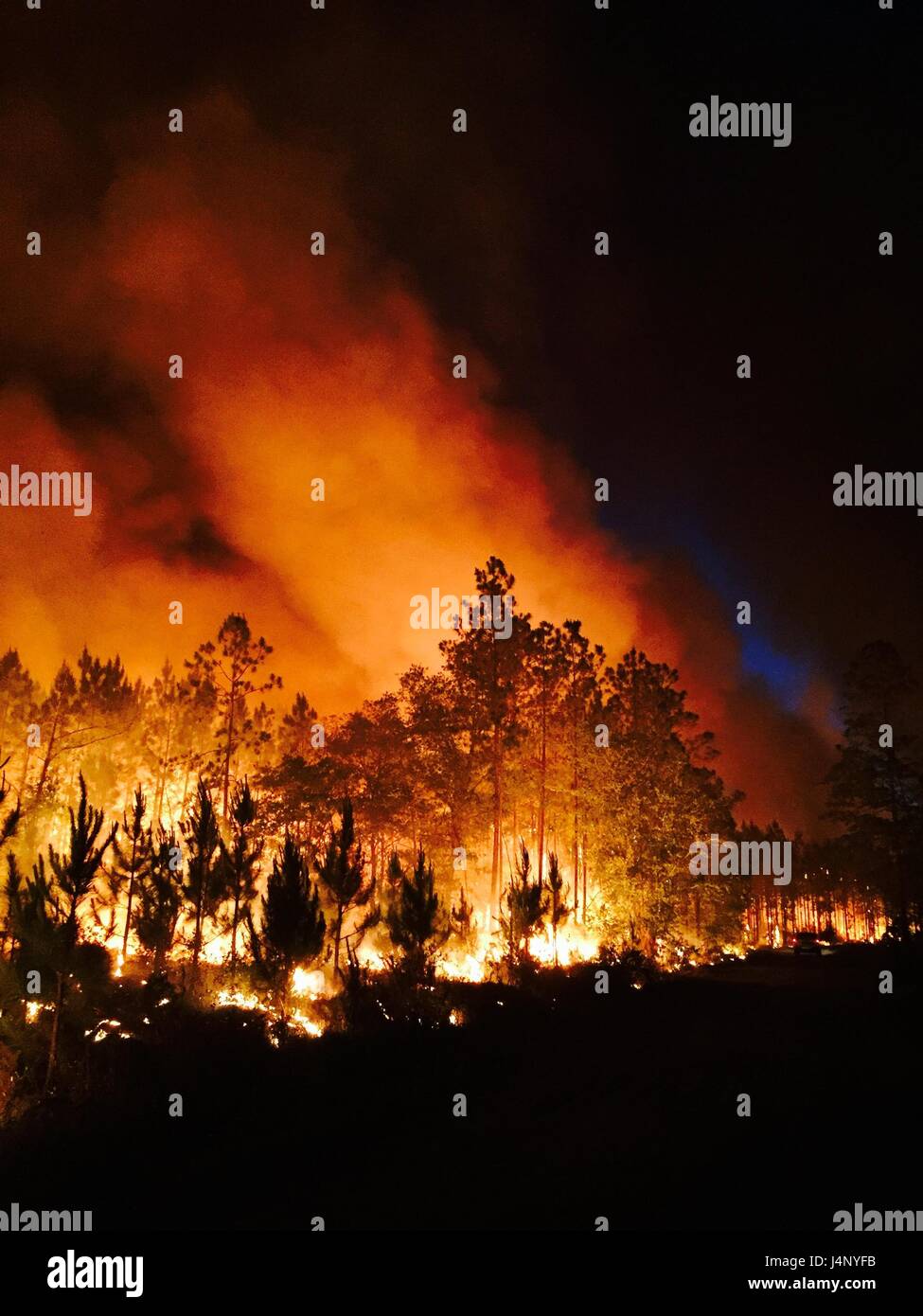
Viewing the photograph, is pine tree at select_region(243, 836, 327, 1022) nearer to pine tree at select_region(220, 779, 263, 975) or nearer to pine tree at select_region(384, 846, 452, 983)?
pine tree at select_region(220, 779, 263, 975)

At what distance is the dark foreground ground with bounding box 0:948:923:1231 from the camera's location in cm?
722

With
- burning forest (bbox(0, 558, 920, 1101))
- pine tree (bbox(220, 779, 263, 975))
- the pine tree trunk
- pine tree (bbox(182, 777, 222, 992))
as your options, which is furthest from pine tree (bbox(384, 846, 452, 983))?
the pine tree trunk

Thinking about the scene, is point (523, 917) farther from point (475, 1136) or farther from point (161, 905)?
point (475, 1136)

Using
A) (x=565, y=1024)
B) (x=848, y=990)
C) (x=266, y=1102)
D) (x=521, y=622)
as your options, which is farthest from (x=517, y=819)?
(x=266, y=1102)

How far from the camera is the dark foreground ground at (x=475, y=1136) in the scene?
284 inches

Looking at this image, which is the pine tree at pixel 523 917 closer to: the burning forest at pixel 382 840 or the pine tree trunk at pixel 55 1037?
the burning forest at pixel 382 840

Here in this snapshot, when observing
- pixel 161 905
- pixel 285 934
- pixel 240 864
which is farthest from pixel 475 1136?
pixel 161 905

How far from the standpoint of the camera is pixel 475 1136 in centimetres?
953

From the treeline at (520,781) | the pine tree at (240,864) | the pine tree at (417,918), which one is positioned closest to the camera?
the pine tree at (417,918)

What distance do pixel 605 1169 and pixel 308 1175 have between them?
3.24 m

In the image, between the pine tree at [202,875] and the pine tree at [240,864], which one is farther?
the pine tree at [202,875]

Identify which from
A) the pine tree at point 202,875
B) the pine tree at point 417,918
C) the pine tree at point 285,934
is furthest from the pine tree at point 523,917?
the pine tree at point 202,875
